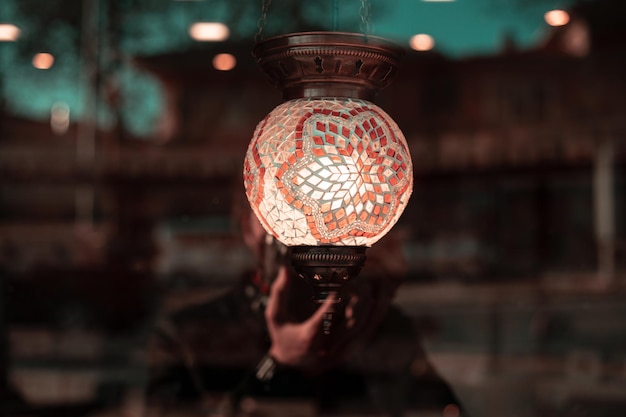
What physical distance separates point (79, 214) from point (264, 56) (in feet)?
8.55

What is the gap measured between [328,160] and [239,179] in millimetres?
2342

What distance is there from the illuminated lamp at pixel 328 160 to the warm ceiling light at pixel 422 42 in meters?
2.33

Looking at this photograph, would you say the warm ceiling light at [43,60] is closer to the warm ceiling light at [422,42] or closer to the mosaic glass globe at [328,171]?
the warm ceiling light at [422,42]

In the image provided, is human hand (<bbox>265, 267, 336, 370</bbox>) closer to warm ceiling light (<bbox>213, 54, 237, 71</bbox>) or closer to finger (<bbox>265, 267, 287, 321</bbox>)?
finger (<bbox>265, 267, 287, 321</bbox>)

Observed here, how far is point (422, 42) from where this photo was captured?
3.64 metres

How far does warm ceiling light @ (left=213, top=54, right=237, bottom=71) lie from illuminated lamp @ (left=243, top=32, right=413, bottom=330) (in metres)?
2.33

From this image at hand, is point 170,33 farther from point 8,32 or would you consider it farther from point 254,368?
point 254,368

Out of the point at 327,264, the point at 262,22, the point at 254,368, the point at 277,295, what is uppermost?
the point at 262,22

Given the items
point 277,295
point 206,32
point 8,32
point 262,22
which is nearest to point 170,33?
point 206,32

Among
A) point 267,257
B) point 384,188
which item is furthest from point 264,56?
point 267,257

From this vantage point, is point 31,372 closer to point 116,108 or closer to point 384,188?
point 116,108

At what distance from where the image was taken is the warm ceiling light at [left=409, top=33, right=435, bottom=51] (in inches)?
142

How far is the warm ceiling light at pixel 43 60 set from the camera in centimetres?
364

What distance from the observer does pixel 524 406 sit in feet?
11.2
